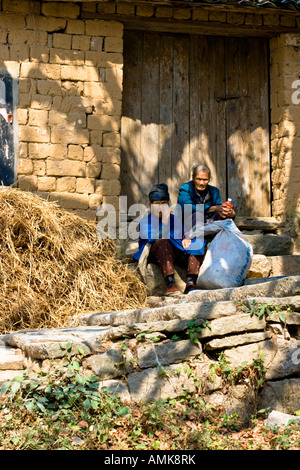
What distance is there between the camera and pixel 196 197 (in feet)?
20.8

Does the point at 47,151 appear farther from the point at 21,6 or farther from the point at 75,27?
the point at 21,6

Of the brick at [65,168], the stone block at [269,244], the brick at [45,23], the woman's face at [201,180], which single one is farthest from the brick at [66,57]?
the stone block at [269,244]

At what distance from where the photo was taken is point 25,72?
6.55m

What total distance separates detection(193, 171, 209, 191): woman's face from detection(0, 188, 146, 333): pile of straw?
3.57 ft

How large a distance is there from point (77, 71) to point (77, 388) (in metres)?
3.94

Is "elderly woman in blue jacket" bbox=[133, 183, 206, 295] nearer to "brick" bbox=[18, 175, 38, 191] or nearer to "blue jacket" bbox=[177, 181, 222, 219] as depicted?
"blue jacket" bbox=[177, 181, 222, 219]

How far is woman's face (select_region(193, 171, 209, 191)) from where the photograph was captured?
6.25m

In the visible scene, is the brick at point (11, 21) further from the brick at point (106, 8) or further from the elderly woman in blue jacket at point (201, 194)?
the elderly woman in blue jacket at point (201, 194)

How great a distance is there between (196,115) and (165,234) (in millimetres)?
2077

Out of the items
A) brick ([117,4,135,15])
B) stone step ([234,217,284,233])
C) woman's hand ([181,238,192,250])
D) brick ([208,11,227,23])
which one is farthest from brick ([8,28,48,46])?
stone step ([234,217,284,233])

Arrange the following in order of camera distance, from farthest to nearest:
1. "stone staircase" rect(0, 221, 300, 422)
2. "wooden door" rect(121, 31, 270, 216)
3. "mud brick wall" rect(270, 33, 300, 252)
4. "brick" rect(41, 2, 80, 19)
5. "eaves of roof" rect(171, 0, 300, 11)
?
1. "wooden door" rect(121, 31, 270, 216)
2. "mud brick wall" rect(270, 33, 300, 252)
3. "brick" rect(41, 2, 80, 19)
4. "eaves of roof" rect(171, 0, 300, 11)
5. "stone staircase" rect(0, 221, 300, 422)

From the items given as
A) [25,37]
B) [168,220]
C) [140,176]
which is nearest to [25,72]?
[25,37]

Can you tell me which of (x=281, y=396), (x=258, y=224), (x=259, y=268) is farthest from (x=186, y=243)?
(x=281, y=396)

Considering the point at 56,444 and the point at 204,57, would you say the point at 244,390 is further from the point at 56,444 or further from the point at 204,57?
the point at 204,57
